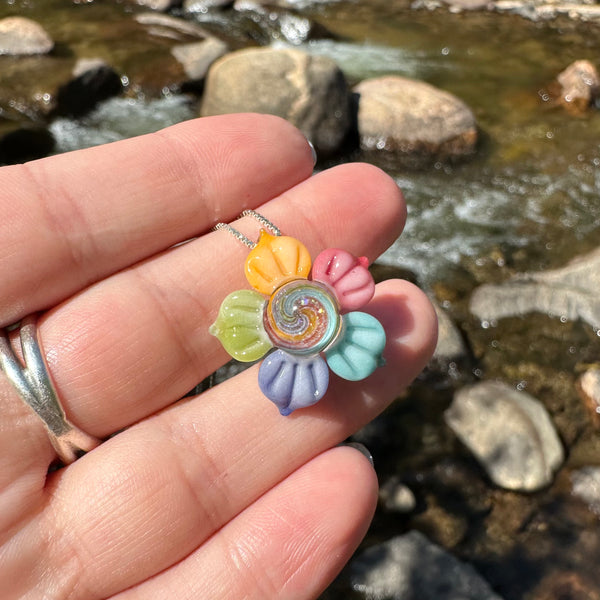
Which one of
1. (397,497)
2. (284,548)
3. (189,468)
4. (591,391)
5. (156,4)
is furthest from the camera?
(156,4)

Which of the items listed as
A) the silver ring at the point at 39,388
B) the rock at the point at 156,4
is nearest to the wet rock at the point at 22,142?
the rock at the point at 156,4

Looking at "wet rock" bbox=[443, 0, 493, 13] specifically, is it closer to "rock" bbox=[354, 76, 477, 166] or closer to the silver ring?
"rock" bbox=[354, 76, 477, 166]

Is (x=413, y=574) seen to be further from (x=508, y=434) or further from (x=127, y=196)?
(x=127, y=196)

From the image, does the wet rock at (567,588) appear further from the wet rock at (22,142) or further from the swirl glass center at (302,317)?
the wet rock at (22,142)

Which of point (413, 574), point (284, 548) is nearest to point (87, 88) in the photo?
point (413, 574)

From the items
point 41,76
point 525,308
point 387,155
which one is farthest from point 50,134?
point 525,308
